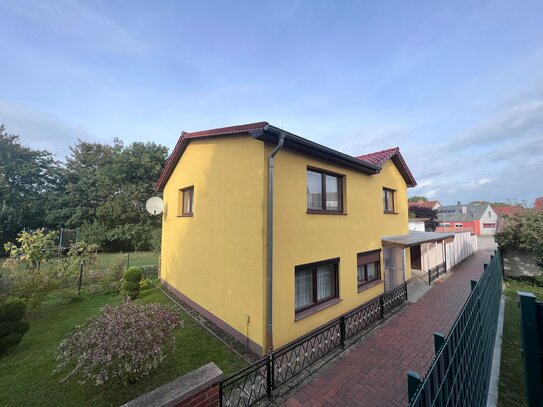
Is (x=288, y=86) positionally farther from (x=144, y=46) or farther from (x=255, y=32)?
(x=144, y=46)

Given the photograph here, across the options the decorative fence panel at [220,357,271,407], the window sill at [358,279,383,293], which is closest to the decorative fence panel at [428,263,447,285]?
the window sill at [358,279,383,293]

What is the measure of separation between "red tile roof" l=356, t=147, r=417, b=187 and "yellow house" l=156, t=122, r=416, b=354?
135 mm

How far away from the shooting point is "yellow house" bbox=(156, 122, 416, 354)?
5.97 meters

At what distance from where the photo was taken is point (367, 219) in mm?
9602

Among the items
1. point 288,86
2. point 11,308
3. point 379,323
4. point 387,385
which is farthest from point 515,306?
point 11,308

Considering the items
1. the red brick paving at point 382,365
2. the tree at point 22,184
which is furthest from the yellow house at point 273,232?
the tree at point 22,184

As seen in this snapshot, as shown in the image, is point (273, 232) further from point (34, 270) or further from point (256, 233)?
point (34, 270)

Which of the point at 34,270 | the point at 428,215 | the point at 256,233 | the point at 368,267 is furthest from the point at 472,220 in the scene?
the point at 34,270

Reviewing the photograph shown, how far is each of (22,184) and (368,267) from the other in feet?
129

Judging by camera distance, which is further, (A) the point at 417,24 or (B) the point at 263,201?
(A) the point at 417,24

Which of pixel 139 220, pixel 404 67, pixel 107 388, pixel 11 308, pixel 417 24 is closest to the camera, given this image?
pixel 107 388

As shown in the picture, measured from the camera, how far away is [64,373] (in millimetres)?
5434

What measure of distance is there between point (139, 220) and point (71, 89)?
21528 millimetres

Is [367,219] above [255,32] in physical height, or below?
below
